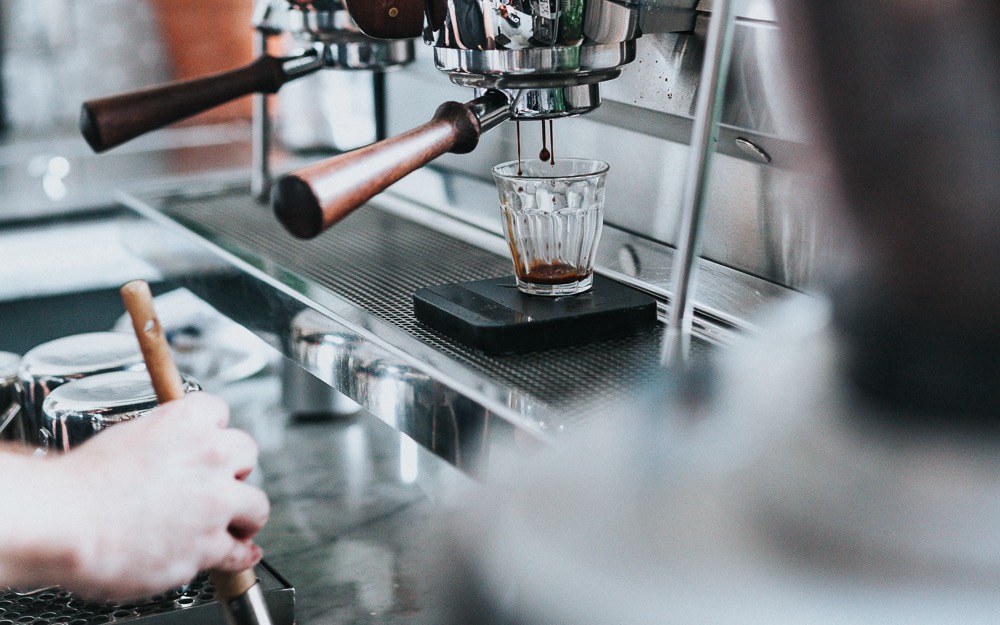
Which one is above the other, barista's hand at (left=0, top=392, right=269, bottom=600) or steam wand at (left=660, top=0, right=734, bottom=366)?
steam wand at (left=660, top=0, right=734, bottom=366)

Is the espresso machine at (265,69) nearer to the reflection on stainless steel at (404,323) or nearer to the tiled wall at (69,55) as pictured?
the reflection on stainless steel at (404,323)

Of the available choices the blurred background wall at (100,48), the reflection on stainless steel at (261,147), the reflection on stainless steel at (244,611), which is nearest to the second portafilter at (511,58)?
the reflection on stainless steel at (244,611)

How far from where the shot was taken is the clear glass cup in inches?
26.9

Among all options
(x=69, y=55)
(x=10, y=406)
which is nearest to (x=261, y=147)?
(x=10, y=406)

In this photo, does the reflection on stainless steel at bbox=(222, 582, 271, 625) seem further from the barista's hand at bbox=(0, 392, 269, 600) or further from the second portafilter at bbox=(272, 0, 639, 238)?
the second portafilter at bbox=(272, 0, 639, 238)

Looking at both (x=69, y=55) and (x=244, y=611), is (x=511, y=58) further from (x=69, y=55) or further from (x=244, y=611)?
(x=69, y=55)

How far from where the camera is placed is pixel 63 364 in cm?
82

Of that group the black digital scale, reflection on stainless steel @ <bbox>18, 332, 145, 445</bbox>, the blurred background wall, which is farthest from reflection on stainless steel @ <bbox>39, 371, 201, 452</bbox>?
the blurred background wall

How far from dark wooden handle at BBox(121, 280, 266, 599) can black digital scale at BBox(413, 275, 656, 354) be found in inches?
7.2

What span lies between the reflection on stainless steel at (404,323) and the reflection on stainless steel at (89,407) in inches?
4.0

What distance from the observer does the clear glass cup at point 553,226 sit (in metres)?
0.68

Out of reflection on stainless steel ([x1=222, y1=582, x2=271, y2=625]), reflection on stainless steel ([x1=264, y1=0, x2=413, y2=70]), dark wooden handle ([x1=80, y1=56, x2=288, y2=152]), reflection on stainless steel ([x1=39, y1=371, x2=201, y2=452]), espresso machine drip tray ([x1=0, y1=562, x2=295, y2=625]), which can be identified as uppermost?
reflection on stainless steel ([x1=264, y1=0, x2=413, y2=70])

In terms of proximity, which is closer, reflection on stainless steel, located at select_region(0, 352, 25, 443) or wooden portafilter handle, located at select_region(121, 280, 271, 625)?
wooden portafilter handle, located at select_region(121, 280, 271, 625)

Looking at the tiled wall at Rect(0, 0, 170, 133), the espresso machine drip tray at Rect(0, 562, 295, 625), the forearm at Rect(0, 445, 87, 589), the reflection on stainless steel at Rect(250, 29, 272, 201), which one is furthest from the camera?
the tiled wall at Rect(0, 0, 170, 133)
